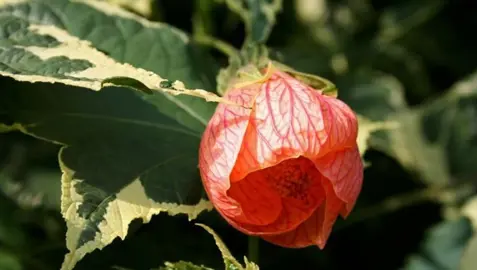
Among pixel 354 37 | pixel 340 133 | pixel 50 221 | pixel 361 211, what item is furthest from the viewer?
pixel 354 37

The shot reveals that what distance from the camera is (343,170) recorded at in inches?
25.9

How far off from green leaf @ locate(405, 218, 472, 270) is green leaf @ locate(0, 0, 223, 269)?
0.35 meters

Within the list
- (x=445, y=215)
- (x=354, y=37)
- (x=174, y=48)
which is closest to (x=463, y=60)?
(x=354, y=37)

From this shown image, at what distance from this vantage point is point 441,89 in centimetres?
133

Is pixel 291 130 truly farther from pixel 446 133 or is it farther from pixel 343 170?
pixel 446 133

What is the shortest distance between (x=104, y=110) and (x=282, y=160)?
0.72 feet

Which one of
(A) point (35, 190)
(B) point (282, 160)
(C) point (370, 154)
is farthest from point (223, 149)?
(C) point (370, 154)

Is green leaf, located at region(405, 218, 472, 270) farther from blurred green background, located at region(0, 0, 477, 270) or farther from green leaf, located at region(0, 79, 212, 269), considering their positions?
green leaf, located at region(0, 79, 212, 269)

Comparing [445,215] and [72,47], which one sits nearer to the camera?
[72,47]

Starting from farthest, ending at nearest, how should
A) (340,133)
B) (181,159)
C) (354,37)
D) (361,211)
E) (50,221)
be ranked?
(354,37), (361,211), (50,221), (181,159), (340,133)

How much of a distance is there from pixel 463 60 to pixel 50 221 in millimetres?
700

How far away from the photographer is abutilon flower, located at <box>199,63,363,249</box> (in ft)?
2.10

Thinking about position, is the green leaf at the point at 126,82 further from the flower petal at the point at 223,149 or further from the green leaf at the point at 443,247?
the green leaf at the point at 443,247

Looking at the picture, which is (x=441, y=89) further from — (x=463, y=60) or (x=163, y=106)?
(x=163, y=106)
